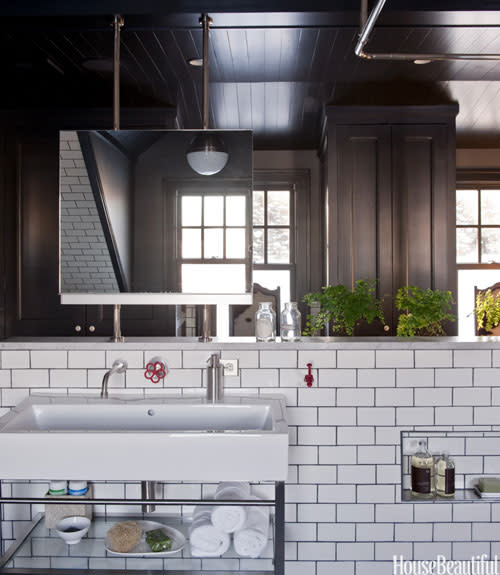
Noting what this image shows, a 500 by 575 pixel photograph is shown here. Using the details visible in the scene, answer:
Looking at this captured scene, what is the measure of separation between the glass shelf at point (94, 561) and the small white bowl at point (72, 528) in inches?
0.9

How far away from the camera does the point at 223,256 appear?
229 centimetres

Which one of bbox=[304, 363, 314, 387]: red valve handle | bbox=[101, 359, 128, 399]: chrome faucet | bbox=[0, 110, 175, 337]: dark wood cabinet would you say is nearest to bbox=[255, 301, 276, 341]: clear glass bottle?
bbox=[304, 363, 314, 387]: red valve handle

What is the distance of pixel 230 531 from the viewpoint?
1982 mm

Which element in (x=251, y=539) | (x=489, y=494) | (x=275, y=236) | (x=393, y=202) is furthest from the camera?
(x=275, y=236)

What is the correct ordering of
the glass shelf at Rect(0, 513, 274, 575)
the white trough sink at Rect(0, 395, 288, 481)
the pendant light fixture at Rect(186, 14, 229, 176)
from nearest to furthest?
the white trough sink at Rect(0, 395, 288, 481) → the glass shelf at Rect(0, 513, 274, 575) → the pendant light fixture at Rect(186, 14, 229, 176)

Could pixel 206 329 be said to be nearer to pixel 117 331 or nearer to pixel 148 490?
pixel 117 331

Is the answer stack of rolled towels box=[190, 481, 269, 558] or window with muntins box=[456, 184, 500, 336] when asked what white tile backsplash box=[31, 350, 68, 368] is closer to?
stack of rolled towels box=[190, 481, 269, 558]

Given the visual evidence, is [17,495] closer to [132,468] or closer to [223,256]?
[132,468]

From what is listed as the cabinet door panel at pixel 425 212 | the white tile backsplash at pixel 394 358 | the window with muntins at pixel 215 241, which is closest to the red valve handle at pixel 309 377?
the white tile backsplash at pixel 394 358

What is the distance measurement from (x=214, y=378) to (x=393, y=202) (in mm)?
2369

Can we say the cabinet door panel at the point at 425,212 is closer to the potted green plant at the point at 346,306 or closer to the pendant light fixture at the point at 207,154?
the potted green plant at the point at 346,306

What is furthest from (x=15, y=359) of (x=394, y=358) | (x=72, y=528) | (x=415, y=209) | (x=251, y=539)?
(x=415, y=209)

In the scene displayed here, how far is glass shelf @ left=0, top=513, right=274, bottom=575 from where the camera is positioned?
1.93 meters

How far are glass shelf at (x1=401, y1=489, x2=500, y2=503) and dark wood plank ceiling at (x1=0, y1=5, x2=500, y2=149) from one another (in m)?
1.93
